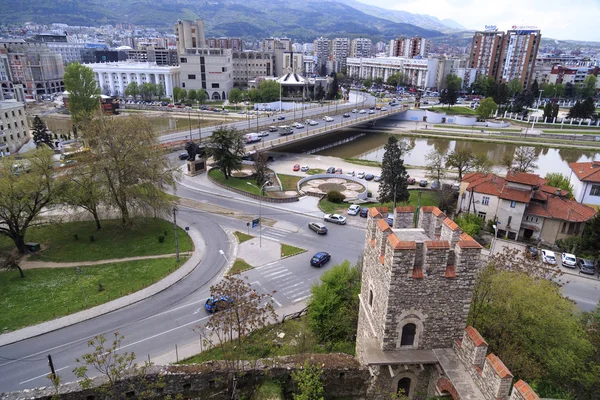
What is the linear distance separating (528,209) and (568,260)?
6734 mm

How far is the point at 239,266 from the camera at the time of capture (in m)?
32.1

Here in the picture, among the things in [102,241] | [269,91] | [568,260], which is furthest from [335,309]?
[269,91]

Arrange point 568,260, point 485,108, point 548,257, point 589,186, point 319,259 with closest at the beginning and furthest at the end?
point 319,259 → point 568,260 → point 548,257 → point 589,186 → point 485,108

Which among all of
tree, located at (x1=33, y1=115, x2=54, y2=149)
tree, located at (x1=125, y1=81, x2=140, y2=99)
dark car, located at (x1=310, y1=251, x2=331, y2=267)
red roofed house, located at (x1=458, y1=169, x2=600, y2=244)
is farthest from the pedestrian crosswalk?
tree, located at (x1=125, y1=81, x2=140, y2=99)

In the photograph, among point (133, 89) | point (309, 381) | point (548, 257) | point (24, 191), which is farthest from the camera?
point (133, 89)

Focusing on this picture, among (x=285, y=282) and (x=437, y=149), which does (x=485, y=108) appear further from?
(x=285, y=282)

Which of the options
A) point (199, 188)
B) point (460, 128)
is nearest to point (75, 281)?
point (199, 188)

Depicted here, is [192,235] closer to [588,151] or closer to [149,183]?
[149,183]

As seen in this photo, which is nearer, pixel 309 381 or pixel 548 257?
pixel 309 381

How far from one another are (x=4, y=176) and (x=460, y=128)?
106 meters

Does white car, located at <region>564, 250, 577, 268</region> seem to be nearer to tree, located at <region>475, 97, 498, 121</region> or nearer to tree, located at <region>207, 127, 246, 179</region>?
tree, located at <region>207, 127, 246, 179</region>

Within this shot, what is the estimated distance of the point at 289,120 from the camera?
3804 inches

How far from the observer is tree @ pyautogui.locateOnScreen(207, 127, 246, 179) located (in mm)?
53094

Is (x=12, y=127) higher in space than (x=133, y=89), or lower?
lower
